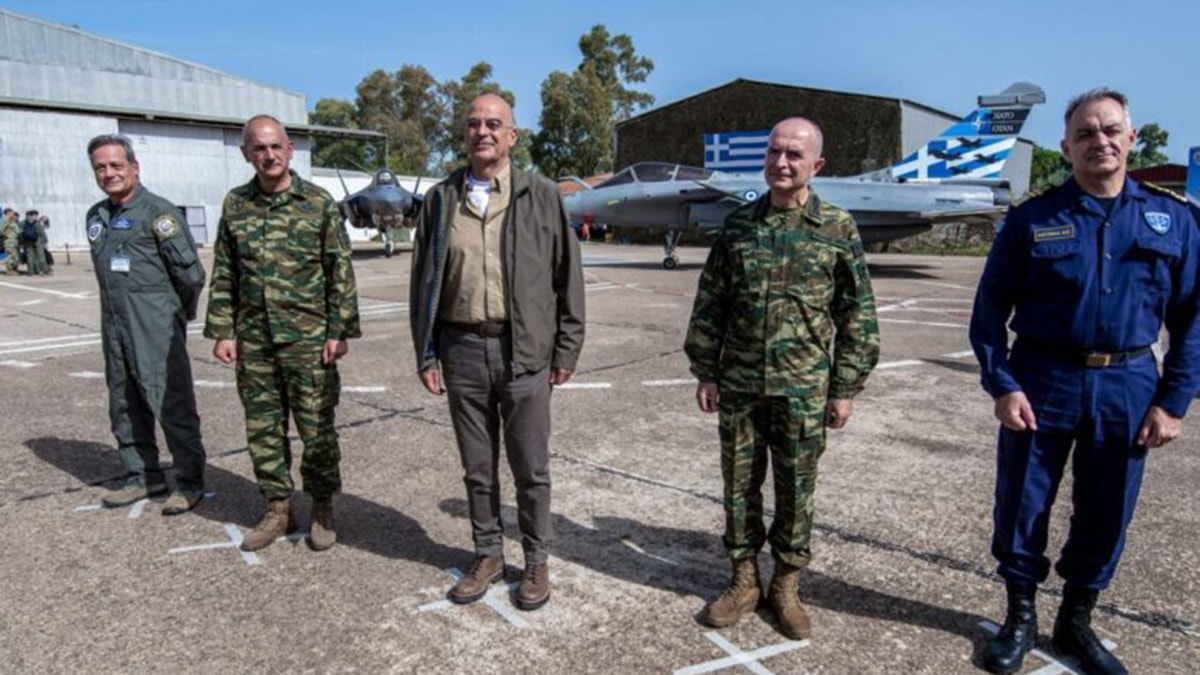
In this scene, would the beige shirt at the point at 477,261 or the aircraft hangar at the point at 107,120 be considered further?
the aircraft hangar at the point at 107,120

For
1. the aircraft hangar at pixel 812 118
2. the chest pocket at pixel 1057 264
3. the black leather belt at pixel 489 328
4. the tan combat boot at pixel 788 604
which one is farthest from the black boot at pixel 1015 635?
the aircraft hangar at pixel 812 118

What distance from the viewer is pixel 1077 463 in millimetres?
2676

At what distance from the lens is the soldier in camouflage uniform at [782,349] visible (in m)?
2.84

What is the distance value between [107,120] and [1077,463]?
36925mm

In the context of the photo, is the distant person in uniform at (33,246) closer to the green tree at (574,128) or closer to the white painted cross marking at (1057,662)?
the white painted cross marking at (1057,662)

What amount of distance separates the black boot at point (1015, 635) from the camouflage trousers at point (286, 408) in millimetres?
2854

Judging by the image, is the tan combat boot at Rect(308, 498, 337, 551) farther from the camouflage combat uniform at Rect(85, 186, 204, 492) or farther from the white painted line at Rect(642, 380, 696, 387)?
the white painted line at Rect(642, 380, 696, 387)

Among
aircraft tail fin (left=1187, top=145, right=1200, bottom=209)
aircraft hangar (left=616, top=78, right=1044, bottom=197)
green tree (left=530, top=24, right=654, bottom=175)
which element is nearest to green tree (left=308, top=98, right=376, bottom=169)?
green tree (left=530, top=24, right=654, bottom=175)

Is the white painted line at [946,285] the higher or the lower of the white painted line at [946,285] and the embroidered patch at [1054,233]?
the lower

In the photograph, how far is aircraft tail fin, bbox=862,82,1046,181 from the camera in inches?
891

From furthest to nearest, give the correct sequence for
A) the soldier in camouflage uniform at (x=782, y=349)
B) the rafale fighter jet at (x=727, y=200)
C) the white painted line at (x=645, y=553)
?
the rafale fighter jet at (x=727, y=200) < the white painted line at (x=645, y=553) < the soldier in camouflage uniform at (x=782, y=349)

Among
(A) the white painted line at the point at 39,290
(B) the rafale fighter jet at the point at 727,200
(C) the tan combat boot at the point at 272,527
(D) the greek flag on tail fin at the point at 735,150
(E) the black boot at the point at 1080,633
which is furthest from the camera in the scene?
(D) the greek flag on tail fin at the point at 735,150

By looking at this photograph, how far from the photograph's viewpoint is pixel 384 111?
6388 cm

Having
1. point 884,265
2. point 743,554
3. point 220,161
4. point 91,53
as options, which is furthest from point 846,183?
point 91,53
